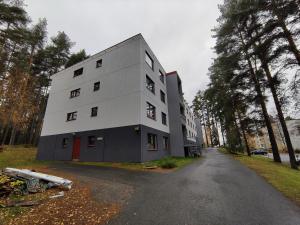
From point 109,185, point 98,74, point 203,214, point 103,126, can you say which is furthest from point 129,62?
point 203,214

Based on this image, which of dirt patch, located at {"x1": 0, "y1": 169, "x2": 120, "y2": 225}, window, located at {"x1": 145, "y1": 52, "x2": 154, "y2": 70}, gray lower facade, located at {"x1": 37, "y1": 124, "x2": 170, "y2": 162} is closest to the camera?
dirt patch, located at {"x1": 0, "y1": 169, "x2": 120, "y2": 225}

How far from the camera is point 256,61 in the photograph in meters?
14.8

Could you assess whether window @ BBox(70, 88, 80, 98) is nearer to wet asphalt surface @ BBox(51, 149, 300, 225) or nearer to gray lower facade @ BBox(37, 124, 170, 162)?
gray lower facade @ BBox(37, 124, 170, 162)

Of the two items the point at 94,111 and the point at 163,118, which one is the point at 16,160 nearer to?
the point at 94,111

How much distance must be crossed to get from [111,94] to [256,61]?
15.3m

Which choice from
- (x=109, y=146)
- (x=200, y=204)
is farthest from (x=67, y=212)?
(x=109, y=146)

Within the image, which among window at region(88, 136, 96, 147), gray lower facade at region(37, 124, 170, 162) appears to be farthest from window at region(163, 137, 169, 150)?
window at region(88, 136, 96, 147)

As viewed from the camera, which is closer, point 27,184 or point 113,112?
point 27,184

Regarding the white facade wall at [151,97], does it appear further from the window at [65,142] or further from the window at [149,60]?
the window at [65,142]

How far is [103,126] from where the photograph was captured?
1427cm

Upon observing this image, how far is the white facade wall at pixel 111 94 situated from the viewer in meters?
13.6

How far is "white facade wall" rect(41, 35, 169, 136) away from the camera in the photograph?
13570mm

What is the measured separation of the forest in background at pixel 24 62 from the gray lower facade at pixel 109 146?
9.20m

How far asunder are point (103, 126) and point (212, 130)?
5292cm
